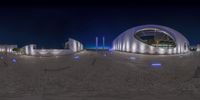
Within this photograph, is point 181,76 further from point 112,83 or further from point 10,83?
point 10,83

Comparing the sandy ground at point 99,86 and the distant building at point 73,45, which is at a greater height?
the distant building at point 73,45

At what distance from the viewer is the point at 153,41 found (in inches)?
2495

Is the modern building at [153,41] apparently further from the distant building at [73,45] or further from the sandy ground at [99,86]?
the sandy ground at [99,86]

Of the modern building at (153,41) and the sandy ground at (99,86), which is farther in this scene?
the modern building at (153,41)

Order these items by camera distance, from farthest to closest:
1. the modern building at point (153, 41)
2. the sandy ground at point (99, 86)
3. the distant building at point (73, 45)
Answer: the distant building at point (73, 45) < the modern building at point (153, 41) < the sandy ground at point (99, 86)

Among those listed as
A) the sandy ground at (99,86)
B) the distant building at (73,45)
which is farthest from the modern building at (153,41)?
the sandy ground at (99,86)

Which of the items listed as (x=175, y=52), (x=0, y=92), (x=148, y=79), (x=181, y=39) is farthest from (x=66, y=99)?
(x=181, y=39)

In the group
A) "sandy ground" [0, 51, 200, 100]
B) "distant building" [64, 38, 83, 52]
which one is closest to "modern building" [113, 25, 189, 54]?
"distant building" [64, 38, 83, 52]

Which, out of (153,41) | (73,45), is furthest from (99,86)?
(153,41)

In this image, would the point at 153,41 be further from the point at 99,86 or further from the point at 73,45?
the point at 99,86

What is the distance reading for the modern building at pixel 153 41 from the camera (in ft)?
186

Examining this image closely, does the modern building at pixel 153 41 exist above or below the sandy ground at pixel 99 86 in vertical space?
above

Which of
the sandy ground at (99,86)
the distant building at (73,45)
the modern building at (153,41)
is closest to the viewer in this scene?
the sandy ground at (99,86)

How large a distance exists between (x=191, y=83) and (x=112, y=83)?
6.01 metres
